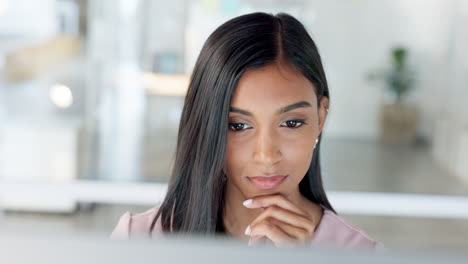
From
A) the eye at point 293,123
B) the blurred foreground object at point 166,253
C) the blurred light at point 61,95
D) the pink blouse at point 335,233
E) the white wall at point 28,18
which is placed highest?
the white wall at point 28,18

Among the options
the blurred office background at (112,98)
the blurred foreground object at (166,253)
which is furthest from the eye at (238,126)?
the blurred office background at (112,98)

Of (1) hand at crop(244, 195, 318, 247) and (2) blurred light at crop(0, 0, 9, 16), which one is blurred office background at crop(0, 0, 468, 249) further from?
(1) hand at crop(244, 195, 318, 247)

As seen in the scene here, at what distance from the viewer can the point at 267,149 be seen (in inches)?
21.6

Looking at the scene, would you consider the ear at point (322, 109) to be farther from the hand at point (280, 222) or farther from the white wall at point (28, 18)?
the white wall at point (28, 18)

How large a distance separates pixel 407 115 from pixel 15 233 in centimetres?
525

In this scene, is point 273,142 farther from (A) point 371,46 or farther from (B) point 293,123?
(A) point 371,46

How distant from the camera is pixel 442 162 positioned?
4.72 m

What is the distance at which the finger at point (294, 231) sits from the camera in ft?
1.84

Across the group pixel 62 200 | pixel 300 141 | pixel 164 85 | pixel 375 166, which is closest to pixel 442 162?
pixel 375 166

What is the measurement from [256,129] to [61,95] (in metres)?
3.19

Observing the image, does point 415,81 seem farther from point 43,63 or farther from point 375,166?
point 43,63

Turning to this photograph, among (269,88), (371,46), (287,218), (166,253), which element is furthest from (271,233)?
(371,46)

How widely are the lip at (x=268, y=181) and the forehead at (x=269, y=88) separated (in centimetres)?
7

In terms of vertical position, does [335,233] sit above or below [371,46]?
below
